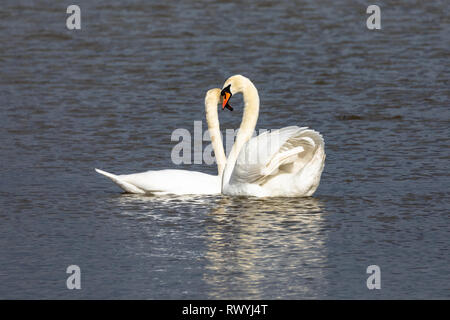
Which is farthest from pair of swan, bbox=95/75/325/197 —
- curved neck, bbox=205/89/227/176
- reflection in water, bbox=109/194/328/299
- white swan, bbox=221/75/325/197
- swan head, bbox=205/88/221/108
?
swan head, bbox=205/88/221/108

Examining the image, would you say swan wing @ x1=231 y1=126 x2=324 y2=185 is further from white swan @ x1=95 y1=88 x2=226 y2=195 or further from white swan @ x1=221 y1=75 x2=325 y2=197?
white swan @ x1=95 y1=88 x2=226 y2=195

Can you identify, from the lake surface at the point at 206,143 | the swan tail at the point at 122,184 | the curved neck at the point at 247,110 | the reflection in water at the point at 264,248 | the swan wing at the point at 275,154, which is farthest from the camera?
the curved neck at the point at 247,110

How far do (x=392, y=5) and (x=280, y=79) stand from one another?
7.18m

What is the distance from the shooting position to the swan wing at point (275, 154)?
11.1 m

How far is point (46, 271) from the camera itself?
8719 millimetres

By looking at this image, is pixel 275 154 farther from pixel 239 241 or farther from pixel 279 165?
pixel 239 241

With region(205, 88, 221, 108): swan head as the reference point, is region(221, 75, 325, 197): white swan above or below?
below

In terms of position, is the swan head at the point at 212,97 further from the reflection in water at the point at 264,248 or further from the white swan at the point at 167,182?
the reflection in water at the point at 264,248

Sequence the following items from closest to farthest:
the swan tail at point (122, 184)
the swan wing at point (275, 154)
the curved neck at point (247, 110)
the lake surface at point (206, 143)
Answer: the lake surface at point (206, 143) < the swan wing at point (275, 154) < the swan tail at point (122, 184) < the curved neck at point (247, 110)

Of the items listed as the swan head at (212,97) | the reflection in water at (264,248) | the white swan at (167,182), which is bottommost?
the reflection in water at (264,248)

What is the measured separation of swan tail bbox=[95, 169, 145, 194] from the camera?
1163 cm

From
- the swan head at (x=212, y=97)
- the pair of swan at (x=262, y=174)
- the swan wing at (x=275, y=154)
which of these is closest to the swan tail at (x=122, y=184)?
the pair of swan at (x=262, y=174)

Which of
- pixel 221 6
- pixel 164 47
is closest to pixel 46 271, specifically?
pixel 164 47

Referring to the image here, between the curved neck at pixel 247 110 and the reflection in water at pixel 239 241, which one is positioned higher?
the curved neck at pixel 247 110
